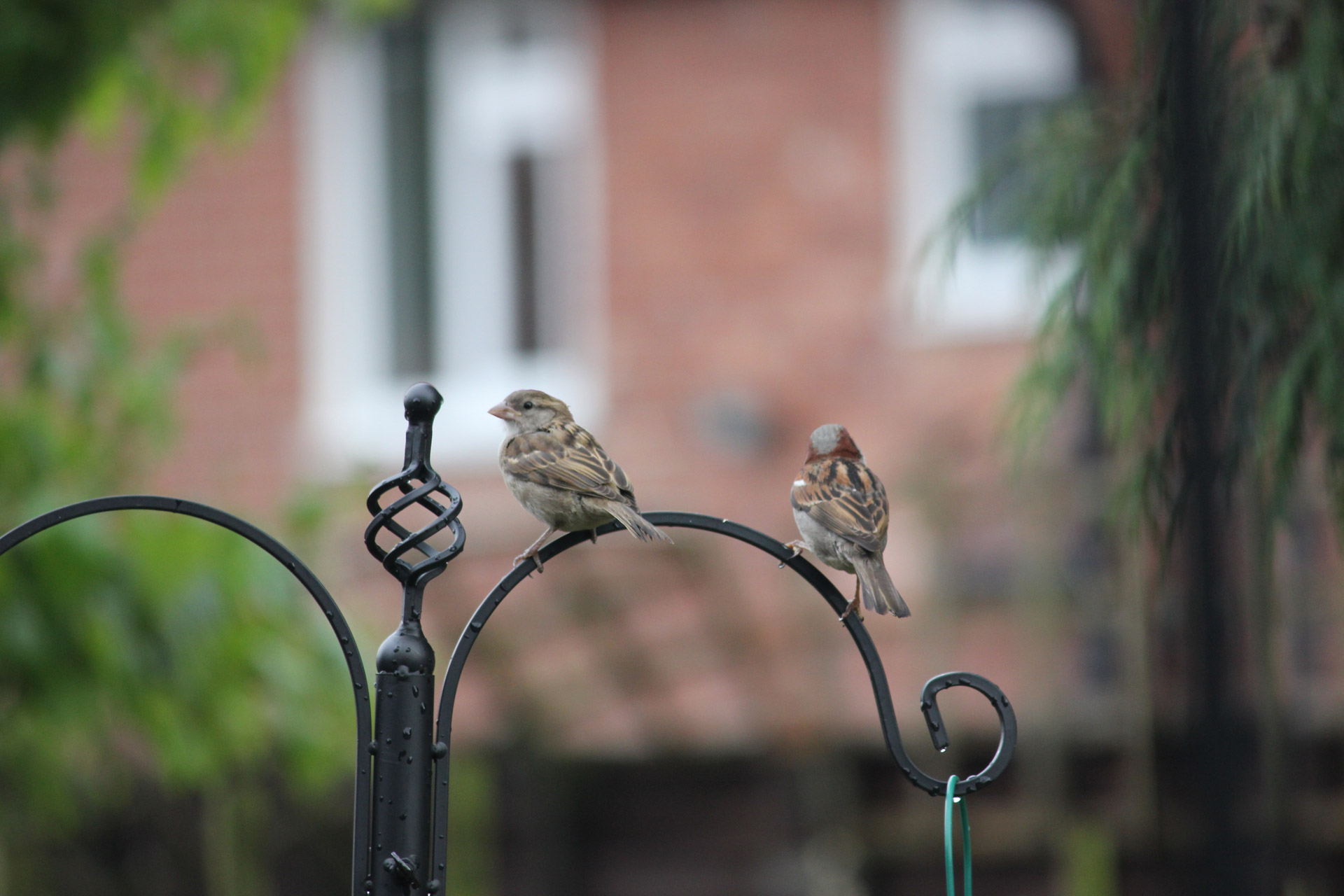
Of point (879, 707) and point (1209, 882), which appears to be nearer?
point (1209, 882)

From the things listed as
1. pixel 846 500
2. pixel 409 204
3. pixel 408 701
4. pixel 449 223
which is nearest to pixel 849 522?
pixel 846 500

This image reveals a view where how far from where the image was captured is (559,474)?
2877mm

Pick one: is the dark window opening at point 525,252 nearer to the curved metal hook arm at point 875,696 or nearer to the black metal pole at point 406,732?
the curved metal hook arm at point 875,696

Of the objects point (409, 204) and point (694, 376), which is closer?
point (694, 376)

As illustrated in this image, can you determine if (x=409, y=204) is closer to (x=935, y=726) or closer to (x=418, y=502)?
(x=418, y=502)

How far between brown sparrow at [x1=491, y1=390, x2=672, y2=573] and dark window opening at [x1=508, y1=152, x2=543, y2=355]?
6466 millimetres

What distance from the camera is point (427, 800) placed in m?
2.04

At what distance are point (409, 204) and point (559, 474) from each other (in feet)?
24.0

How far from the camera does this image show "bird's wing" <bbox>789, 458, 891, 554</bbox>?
270 centimetres

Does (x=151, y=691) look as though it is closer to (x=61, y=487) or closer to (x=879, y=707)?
(x=61, y=487)

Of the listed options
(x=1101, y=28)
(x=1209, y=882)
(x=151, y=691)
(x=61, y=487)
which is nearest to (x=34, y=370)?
(x=61, y=487)

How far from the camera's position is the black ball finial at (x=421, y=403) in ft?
6.98

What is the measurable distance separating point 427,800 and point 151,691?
2280mm

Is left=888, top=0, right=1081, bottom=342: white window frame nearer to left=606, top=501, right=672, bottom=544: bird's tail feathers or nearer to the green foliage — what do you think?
the green foliage
